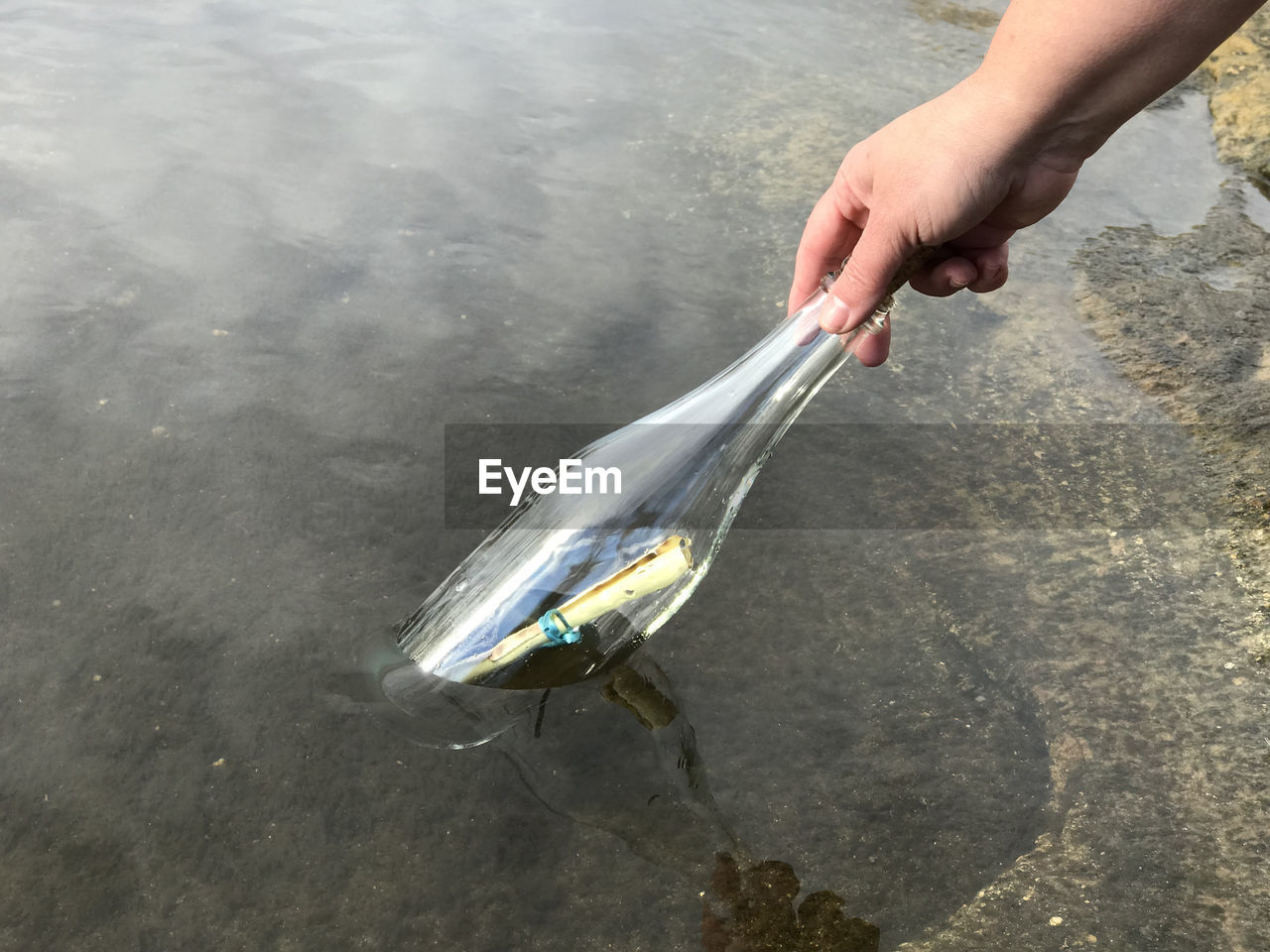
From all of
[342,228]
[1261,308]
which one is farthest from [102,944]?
[1261,308]

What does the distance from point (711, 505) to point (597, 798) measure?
1.18ft

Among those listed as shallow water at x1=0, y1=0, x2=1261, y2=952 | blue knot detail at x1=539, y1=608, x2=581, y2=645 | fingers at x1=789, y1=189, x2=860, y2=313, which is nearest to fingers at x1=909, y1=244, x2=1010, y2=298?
fingers at x1=789, y1=189, x2=860, y2=313

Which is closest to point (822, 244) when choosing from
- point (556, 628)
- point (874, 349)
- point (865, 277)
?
point (874, 349)

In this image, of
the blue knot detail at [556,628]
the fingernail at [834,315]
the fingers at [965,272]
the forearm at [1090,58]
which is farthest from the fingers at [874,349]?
the blue knot detail at [556,628]

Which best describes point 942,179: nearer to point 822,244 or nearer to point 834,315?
point 834,315

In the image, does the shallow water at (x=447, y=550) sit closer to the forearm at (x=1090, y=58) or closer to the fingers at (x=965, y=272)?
the fingers at (x=965, y=272)

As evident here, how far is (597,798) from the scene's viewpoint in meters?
1.02

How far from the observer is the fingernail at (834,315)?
0.98 m

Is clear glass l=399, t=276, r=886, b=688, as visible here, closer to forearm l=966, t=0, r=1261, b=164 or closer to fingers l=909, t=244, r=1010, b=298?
fingers l=909, t=244, r=1010, b=298

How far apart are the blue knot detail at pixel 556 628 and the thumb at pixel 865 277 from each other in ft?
1.41

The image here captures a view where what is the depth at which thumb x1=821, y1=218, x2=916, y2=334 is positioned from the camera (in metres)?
0.93

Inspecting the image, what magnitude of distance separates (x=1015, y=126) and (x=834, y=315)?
0.24 metres

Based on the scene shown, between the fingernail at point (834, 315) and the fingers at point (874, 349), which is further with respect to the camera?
the fingers at point (874, 349)

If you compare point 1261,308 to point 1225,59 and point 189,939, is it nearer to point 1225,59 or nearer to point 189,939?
point 1225,59
